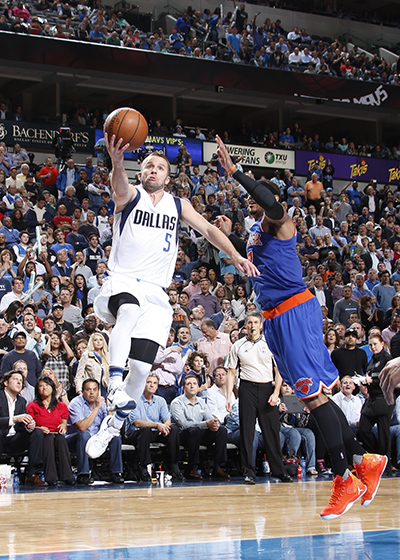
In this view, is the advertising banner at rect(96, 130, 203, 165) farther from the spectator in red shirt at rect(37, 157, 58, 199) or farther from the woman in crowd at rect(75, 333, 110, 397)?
the woman in crowd at rect(75, 333, 110, 397)

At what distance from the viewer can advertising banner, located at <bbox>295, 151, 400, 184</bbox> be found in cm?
2617

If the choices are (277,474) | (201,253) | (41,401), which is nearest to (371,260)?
(201,253)

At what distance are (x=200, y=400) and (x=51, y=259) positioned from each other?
447 centimetres

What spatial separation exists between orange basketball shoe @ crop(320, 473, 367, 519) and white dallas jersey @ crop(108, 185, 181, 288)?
2.01 m

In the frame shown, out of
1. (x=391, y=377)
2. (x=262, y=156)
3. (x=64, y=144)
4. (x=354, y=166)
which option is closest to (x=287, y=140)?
(x=262, y=156)

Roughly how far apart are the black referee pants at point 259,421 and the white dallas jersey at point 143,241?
4077 mm

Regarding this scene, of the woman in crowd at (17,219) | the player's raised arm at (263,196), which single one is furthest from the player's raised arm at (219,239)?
the woman in crowd at (17,219)

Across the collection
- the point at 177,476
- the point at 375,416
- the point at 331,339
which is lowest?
the point at 177,476

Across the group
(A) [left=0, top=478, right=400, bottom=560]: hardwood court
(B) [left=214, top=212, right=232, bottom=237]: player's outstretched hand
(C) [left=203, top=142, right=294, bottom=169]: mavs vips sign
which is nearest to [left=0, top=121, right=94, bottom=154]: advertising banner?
(C) [left=203, top=142, right=294, bottom=169]: mavs vips sign

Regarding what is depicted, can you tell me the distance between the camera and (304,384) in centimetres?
552

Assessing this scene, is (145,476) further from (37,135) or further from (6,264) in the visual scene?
(37,135)

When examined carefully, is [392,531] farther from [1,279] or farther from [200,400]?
[1,279]

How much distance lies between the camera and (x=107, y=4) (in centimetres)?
2738

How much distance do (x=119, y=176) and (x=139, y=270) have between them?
745 mm
